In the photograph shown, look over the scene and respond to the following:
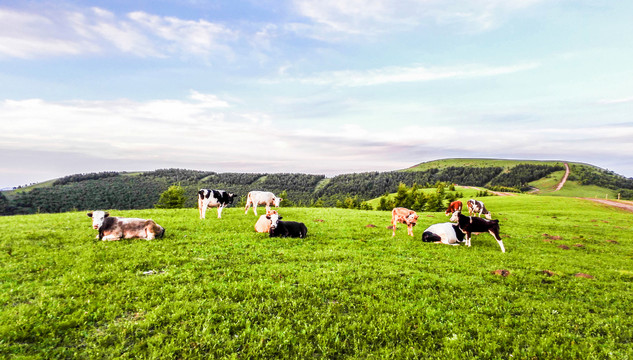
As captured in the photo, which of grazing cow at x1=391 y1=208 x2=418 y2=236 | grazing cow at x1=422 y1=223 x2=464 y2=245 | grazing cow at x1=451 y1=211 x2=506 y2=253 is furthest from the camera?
grazing cow at x1=391 y1=208 x2=418 y2=236

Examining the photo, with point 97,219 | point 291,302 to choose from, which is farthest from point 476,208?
point 97,219

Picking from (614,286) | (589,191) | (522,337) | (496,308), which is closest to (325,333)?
(522,337)

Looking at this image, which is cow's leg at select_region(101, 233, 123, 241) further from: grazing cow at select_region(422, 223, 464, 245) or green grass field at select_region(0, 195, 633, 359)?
grazing cow at select_region(422, 223, 464, 245)

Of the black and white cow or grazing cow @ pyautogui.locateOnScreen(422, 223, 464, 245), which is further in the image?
grazing cow @ pyautogui.locateOnScreen(422, 223, 464, 245)

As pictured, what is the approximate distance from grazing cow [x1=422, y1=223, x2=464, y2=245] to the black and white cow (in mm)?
8686

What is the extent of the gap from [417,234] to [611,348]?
13.9 metres

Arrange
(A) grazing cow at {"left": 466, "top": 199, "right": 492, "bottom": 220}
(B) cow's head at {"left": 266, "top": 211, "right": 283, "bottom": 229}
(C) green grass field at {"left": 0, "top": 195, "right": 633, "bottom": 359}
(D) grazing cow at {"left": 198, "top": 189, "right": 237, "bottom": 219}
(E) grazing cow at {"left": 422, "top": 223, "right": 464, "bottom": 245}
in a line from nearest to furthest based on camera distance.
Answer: (C) green grass field at {"left": 0, "top": 195, "right": 633, "bottom": 359}, (B) cow's head at {"left": 266, "top": 211, "right": 283, "bottom": 229}, (E) grazing cow at {"left": 422, "top": 223, "right": 464, "bottom": 245}, (D) grazing cow at {"left": 198, "top": 189, "right": 237, "bottom": 219}, (A) grazing cow at {"left": 466, "top": 199, "right": 492, "bottom": 220}

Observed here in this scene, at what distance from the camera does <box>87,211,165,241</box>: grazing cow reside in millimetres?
13867

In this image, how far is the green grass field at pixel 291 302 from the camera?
5688mm

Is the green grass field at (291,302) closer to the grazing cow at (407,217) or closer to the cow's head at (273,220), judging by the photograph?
the cow's head at (273,220)

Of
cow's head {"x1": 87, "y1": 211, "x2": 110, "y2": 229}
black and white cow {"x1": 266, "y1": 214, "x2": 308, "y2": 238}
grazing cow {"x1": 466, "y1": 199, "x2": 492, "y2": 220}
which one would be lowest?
grazing cow {"x1": 466, "y1": 199, "x2": 492, "y2": 220}

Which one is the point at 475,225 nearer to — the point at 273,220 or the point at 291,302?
the point at 273,220

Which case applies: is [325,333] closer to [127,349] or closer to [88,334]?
[127,349]

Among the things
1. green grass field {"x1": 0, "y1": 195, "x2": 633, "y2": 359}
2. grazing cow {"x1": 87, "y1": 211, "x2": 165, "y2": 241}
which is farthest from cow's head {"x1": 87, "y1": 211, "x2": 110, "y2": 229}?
green grass field {"x1": 0, "y1": 195, "x2": 633, "y2": 359}
